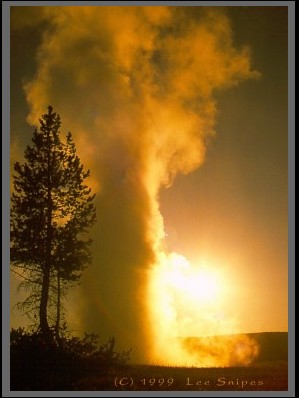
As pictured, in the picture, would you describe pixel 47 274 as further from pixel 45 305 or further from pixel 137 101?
pixel 137 101

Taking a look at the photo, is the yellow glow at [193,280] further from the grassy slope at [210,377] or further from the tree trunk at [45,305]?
the tree trunk at [45,305]

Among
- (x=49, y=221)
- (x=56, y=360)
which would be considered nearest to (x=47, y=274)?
(x=49, y=221)

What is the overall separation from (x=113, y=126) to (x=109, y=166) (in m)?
0.77

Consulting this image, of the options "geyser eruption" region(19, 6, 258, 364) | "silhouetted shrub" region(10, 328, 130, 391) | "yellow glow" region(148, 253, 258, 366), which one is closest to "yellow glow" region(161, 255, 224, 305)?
"yellow glow" region(148, 253, 258, 366)

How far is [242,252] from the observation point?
9.05 meters

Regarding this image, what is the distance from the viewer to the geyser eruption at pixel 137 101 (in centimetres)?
896

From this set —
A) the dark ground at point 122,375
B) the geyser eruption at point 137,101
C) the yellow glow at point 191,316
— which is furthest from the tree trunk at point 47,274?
the yellow glow at point 191,316

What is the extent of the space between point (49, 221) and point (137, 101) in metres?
2.84

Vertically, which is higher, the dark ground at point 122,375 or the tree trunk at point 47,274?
the tree trunk at point 47,274

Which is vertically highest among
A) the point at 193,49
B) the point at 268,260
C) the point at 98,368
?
the point at 193,49

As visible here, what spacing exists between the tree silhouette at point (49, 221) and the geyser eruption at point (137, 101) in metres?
0.28

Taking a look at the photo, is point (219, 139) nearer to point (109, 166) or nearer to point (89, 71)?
point (109, 166)

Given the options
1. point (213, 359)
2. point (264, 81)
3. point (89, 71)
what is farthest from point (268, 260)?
point (89, 71)

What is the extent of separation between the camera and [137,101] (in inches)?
361
